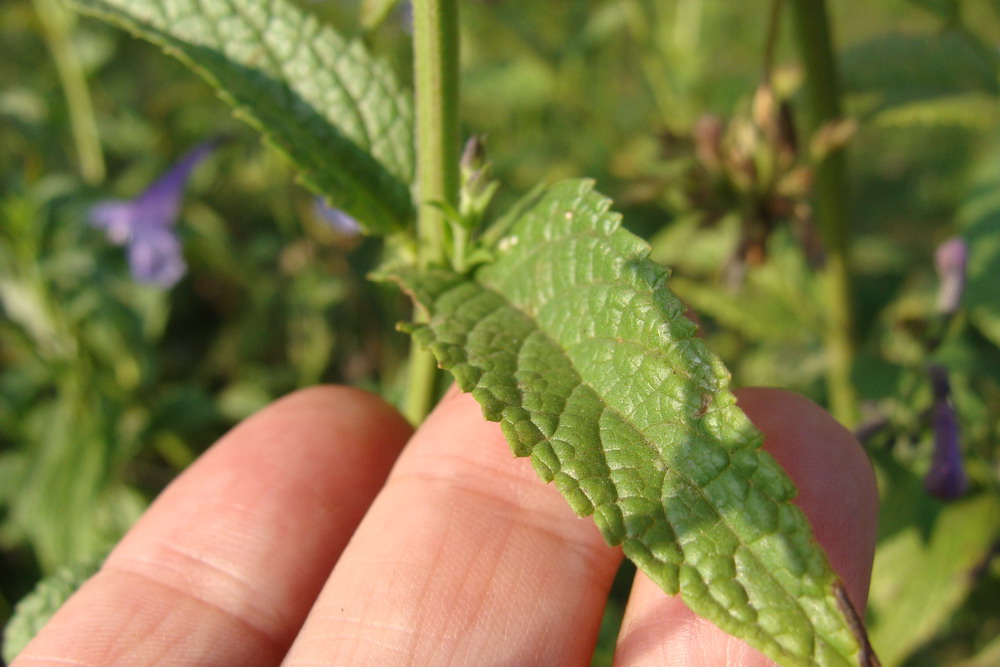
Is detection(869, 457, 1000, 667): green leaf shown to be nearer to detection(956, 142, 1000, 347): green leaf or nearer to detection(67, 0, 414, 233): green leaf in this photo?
detection(956, 142, 1000, 347): green leaf

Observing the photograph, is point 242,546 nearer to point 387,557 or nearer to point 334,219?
point 387,557

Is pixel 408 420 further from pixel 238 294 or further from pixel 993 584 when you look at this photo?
pixel 238 294

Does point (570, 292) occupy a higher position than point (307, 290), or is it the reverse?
point (570, 292)

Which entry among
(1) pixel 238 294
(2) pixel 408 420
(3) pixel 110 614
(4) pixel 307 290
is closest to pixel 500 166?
(4) pixel 307 290

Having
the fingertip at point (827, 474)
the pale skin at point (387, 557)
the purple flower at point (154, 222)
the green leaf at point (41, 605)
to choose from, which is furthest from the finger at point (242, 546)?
the purple flower at point (154, 222)

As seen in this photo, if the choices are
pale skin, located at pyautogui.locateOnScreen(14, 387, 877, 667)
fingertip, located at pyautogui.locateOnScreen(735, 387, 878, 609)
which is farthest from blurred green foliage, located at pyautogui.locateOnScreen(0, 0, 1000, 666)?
fingertip, located at pyautogui.locateOnScreen(735, 387, 878, 609)

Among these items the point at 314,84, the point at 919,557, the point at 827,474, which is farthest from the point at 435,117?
the point at 919,557
